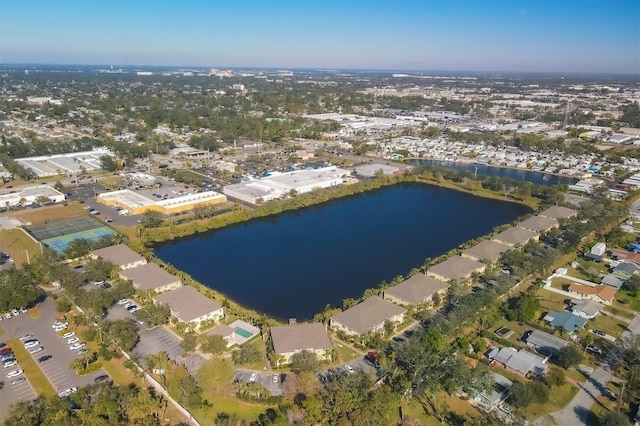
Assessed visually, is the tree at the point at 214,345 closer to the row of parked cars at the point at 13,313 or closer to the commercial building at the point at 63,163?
the row of parked cars at the point at 13,313

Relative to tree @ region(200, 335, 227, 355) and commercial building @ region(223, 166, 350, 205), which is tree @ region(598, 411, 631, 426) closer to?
tree @ region(200, 335, 227, 355)

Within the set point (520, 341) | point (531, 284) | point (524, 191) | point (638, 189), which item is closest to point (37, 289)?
point (520, 341)

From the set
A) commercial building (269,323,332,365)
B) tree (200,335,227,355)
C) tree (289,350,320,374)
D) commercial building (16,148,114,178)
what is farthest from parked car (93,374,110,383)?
commercial building (16,148,114,178)

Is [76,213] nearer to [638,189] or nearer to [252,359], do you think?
[252,359]

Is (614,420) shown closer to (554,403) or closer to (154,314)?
(554,403)

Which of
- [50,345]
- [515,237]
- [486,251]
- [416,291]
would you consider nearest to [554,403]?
[416,291]

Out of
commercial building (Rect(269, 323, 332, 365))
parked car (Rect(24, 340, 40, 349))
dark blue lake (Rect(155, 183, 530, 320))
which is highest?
commercial building (Rect(269, 323, 332, 365))
